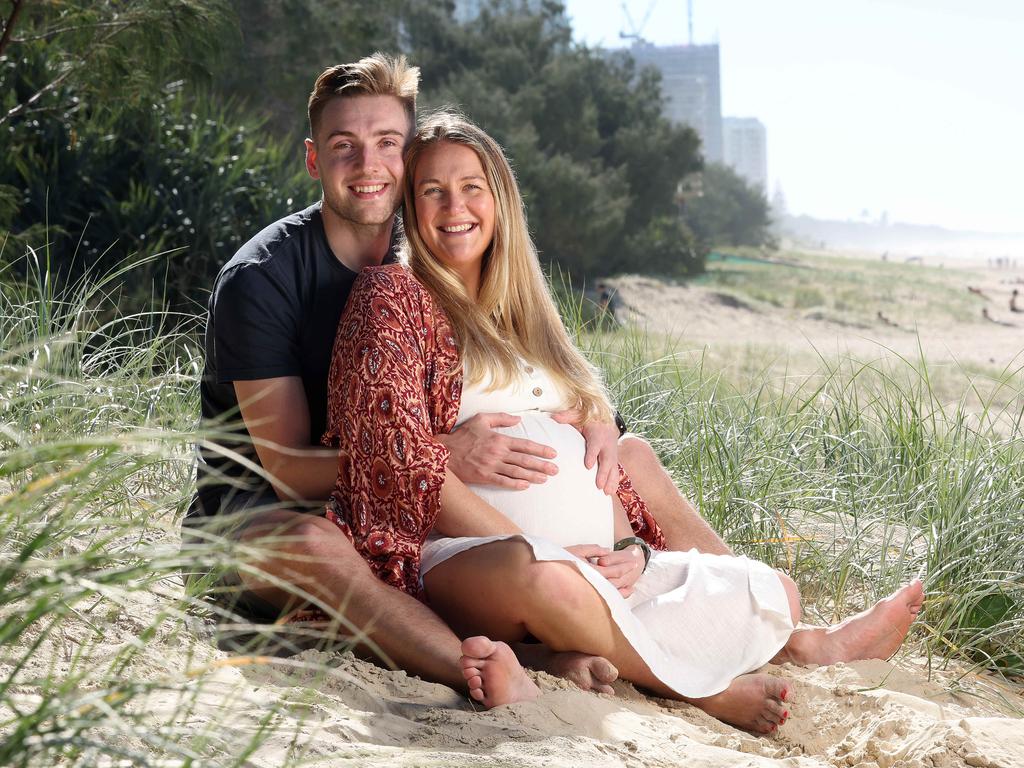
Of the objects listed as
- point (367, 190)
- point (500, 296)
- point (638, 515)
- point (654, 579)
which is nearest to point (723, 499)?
point (638, 515)

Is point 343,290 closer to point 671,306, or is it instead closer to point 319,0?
point 319,0

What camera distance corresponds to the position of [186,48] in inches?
284

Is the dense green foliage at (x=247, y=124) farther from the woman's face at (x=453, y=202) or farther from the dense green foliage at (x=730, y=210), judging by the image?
the dense green foliage at (x=730, y=210)

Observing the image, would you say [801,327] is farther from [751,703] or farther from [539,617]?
[539,617]

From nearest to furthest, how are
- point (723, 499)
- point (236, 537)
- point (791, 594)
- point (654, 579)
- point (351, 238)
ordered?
point (236, 537), point (654, 579), point (791, 594), point (351, 238), point (723, 499)

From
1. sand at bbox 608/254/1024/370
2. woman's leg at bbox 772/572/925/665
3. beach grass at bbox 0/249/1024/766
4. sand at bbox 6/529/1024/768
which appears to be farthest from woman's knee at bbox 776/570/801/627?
sand at bbox 608/254/1024/370

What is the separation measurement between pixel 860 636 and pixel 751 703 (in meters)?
0.61

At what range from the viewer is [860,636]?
11.3 ft

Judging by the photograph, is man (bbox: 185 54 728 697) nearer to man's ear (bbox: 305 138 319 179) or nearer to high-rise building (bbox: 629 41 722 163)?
man's ear (bbox: 305 138 319 179)

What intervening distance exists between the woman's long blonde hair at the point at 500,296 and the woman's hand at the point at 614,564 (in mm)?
422

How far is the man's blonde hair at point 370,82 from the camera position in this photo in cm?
354

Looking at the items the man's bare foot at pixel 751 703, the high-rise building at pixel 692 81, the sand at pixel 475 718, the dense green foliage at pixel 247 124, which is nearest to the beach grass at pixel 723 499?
the sand at pixel 475 718

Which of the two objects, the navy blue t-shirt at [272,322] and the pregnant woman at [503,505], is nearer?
the pregnant woman at [503,505]

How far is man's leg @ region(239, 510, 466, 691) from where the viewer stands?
112 inches
